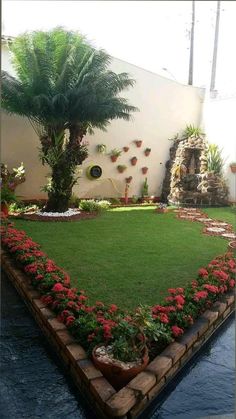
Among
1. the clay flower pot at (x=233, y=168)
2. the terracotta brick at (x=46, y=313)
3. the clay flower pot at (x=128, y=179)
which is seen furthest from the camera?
the clay flower pot at (x=128, y=179)

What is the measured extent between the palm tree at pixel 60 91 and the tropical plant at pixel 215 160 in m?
3.81

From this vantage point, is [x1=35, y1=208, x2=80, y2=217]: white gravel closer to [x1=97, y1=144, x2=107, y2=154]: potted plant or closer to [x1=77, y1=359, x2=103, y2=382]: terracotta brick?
[x1=97, y1=144, x2=107, y2=154]: potted plant

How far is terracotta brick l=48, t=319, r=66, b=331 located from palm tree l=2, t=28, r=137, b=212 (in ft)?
17.9

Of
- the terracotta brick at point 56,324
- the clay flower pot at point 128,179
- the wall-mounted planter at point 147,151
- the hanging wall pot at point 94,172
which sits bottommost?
the terracotta brick at point 56,324

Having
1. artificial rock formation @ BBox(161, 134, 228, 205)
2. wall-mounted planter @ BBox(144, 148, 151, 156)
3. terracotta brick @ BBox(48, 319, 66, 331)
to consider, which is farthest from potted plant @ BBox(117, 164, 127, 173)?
terracotta brick @ BBox(48, 319, 66, 331)

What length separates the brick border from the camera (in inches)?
87.0

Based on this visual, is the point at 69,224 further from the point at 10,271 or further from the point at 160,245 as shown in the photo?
the point at 10,271

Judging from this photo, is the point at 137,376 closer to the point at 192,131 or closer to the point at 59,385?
the point at 59,385

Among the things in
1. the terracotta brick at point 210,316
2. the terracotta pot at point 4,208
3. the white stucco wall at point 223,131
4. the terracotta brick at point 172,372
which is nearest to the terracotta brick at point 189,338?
the terracotta brick at point 172,372

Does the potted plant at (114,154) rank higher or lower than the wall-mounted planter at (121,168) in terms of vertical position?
higher

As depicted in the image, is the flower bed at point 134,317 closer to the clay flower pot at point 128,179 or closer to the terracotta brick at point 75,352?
the terracotta brick at point 75,352

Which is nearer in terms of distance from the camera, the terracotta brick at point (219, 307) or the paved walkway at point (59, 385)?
the paved walkway at point (59, 385)

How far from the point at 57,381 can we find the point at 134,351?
65cm

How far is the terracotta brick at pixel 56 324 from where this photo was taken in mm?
3032
